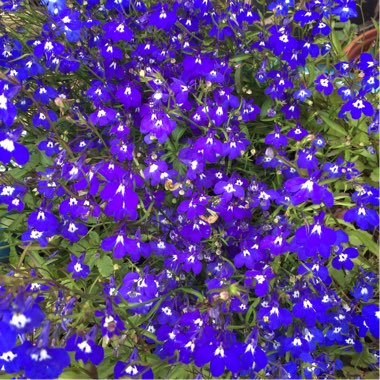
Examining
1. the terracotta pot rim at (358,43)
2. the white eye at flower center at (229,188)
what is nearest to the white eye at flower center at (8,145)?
the white eye at flower center at (229,188)

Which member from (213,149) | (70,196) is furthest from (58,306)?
(213,149)

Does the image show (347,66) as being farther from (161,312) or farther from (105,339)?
(105,339)

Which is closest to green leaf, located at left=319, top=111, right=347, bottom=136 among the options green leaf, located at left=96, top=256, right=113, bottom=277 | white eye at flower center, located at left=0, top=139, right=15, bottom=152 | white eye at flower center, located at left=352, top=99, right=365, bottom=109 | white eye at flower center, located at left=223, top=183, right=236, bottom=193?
white eye at flower center, located at left=352, top=99, right=365, bottom=109

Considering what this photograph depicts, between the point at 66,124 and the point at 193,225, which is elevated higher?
the point at 66,124

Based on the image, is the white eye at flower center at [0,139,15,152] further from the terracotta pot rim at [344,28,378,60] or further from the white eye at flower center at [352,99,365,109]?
the terracotta pot rim at [344,28,378,60]

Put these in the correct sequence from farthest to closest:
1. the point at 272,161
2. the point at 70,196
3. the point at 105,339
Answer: the point at 272,161
the point at 70,196
the point at 105,339

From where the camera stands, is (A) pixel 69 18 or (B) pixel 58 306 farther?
(A) pixel 69 18

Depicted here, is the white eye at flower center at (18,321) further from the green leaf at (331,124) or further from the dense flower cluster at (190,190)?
the green leaf at (331,124)

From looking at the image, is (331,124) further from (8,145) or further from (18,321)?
(18,321)
